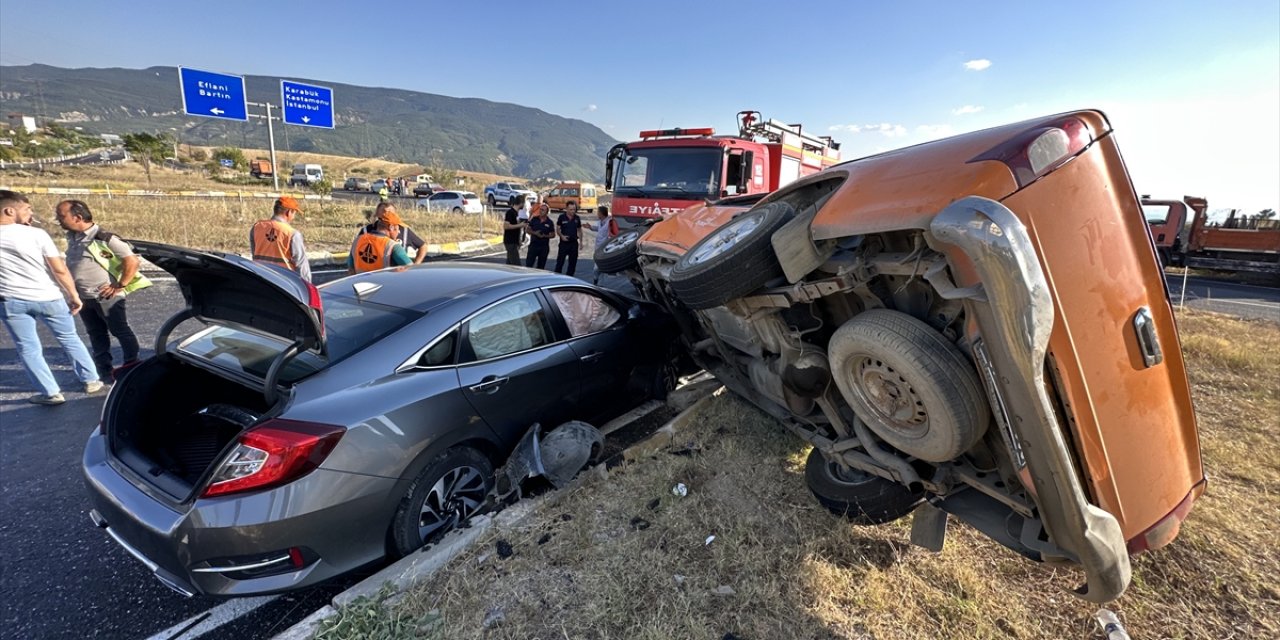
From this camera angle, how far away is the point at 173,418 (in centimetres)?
286

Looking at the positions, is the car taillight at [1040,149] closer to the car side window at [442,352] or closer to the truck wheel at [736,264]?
the truck wheel at [736,264]

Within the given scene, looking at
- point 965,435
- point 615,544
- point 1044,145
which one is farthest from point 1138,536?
point 615,544

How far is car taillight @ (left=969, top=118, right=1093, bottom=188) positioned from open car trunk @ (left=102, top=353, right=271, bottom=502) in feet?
9.81

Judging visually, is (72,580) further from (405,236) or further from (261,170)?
(261,170)

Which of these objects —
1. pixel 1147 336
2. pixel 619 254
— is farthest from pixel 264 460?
pixel 1147 336

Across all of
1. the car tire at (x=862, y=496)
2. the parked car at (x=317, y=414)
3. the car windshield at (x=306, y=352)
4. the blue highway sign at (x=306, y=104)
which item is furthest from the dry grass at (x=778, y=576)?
the blue highway sign at (x=306, y=104)

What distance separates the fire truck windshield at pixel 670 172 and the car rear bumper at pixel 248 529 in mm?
7136

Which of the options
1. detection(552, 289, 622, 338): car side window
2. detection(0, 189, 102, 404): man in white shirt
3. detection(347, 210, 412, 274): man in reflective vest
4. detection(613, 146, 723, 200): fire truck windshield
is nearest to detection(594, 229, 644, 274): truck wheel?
detection(552, 289, 622, 338): car side window

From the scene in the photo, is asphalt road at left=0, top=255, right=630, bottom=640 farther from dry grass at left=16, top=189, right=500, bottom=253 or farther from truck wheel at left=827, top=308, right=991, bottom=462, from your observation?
dry grass at left=16, top=189, right=500, bottom=253

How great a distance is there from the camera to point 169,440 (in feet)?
9.14

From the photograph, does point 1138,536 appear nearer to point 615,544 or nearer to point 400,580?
point 615,544

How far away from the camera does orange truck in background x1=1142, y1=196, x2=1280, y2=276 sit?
13844 millimetres

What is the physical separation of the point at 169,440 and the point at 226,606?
36.3 inches

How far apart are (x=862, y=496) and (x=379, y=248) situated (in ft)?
15.5
